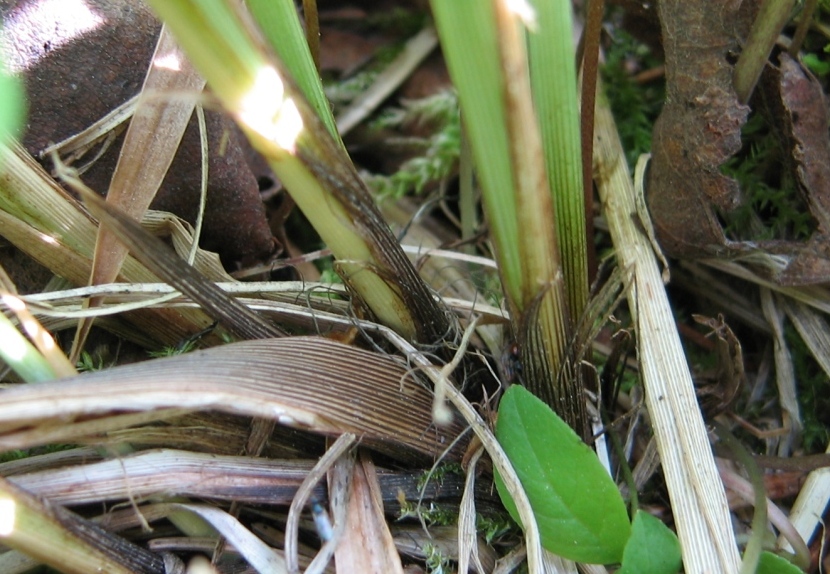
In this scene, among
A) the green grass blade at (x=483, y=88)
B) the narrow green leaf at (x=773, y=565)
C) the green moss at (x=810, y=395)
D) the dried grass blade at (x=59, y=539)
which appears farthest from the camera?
the green moss at (x=810, y=395)

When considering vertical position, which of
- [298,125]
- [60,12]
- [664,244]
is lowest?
[664,244]

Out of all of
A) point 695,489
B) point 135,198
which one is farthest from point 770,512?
point 135,198

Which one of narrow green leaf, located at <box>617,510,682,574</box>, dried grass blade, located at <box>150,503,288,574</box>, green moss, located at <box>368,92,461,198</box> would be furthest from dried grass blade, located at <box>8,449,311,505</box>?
green moss, located at <box>368,92,461,198</box>

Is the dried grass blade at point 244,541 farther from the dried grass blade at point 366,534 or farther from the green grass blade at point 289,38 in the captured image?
the green grass blade at point 289,38

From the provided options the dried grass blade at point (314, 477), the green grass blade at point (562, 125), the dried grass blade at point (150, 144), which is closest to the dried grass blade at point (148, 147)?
the dried grass blade at point (150, 144)

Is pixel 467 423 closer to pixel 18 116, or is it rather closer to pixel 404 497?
pixel 404 497

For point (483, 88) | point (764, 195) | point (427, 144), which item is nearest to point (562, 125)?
point (483, 88)

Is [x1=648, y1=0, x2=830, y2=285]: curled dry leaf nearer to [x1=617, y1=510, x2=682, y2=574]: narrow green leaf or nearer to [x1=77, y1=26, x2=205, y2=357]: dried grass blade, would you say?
[x1=617, y1=510, x2=682, y2=574]: narrow green leaf

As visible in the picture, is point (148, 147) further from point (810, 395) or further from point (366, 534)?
point (810, 395)
